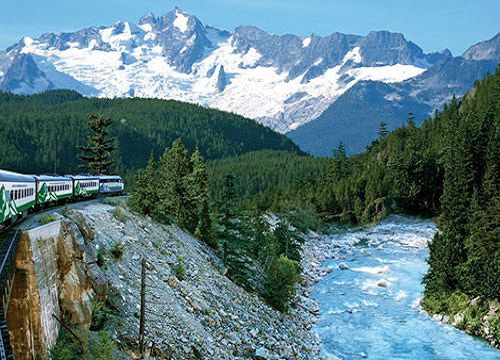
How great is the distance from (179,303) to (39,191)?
1273cm

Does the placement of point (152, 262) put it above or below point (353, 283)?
above

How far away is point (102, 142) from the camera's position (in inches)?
2516

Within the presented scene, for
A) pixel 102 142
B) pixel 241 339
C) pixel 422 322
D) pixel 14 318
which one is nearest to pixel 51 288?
pixel 14 318

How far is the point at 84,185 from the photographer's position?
49250 millimetres

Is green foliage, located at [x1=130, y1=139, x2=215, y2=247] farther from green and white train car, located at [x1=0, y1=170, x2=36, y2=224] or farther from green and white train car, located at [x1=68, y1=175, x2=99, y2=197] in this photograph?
green and white train car, located at [x1=0, y1=170, x2=36, y2=224]

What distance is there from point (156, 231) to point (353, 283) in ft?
84.2

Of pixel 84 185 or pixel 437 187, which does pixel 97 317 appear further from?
pixel 437 187

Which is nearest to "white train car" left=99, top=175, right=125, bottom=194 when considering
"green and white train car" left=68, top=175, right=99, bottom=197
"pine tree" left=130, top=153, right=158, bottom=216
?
"green and white train car" left=68, top=175, right=99, bottom=197

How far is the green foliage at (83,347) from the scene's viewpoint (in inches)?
632

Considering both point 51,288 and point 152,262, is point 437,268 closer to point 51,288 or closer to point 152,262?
point 152,262

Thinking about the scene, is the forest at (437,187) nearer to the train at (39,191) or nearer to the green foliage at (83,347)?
the train at (39,191)

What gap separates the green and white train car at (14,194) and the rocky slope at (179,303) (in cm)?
273

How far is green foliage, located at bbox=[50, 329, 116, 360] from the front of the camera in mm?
16062

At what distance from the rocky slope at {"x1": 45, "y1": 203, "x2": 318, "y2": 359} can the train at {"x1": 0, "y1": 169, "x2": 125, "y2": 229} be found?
9.33 ft
